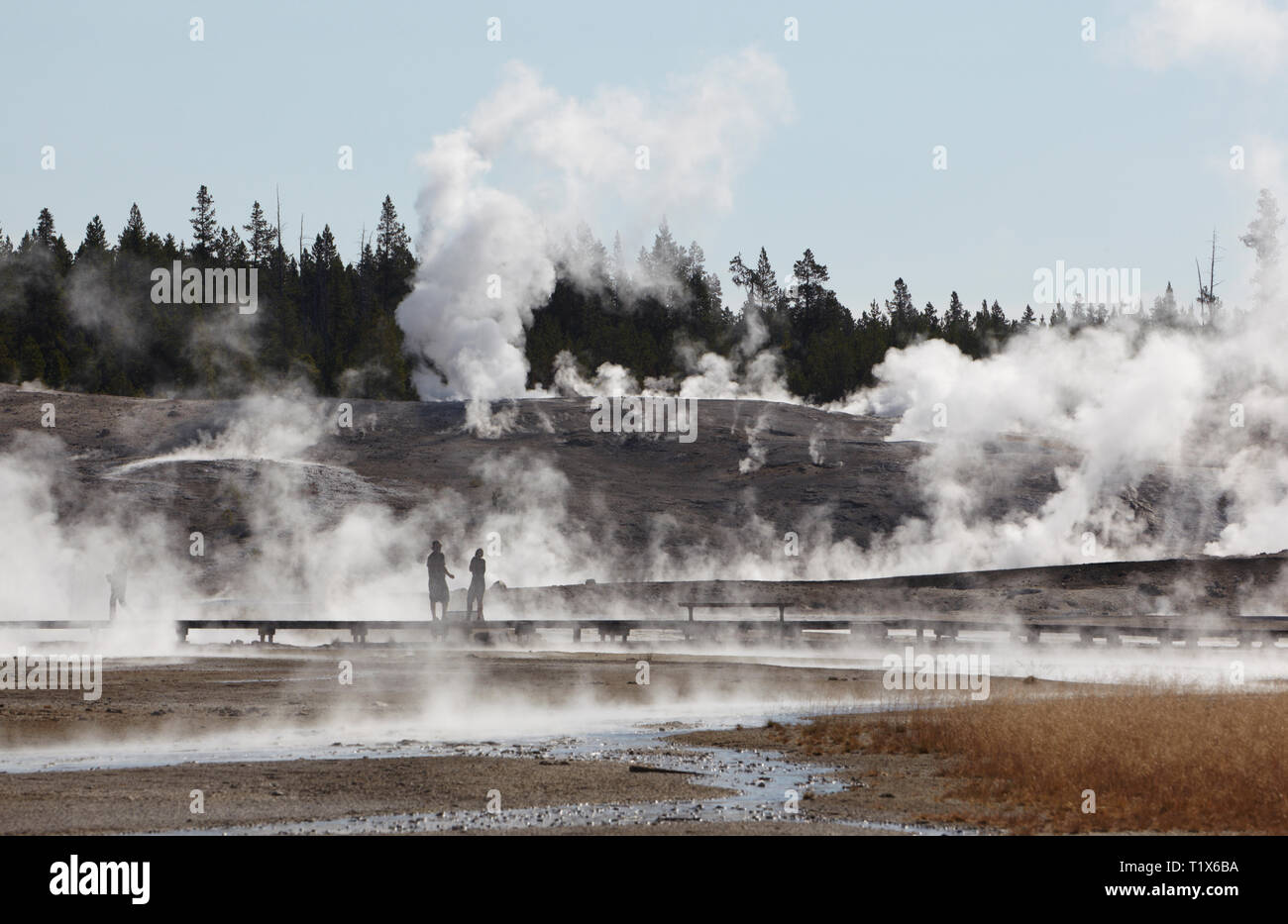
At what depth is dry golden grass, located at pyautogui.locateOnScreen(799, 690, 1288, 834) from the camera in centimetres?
1336

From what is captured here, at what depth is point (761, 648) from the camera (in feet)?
124

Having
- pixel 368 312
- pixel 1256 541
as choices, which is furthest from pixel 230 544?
pixel 368 312

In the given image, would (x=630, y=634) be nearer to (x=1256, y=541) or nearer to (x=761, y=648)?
(x=761, y=648)

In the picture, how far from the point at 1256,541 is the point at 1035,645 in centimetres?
2182

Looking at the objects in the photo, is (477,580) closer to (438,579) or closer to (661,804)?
(438,579)

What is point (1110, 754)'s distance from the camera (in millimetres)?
15609

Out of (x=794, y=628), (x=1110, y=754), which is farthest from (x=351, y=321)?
(x=1110, y=754)

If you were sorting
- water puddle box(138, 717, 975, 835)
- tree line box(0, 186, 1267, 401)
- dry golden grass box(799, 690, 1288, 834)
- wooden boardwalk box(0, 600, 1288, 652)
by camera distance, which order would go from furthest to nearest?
tree line box(0, 186, 1267, 401) → wooden boardwalk box(0, 600, 1288, 652) → dry golden grass box(799, 690, 1288, 834) → water puddle box(138, 717, 975, 835)

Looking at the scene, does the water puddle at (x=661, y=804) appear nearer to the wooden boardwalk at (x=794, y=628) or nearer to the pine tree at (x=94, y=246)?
the wooden boardwalk at (x=794, y=628)

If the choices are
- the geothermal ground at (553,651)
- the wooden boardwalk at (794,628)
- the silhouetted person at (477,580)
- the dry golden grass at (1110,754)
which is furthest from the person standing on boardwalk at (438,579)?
the dry golden grass at (1110,754)

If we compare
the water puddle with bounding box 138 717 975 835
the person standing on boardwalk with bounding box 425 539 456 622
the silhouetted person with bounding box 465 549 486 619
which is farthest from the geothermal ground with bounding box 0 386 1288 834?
the silhouetted person with bounding box 465 549 486 619

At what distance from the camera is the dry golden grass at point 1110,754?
526 inches

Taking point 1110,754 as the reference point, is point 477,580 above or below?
above

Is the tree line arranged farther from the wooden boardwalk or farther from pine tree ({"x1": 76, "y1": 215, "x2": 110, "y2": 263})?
the wooden boardwalk
